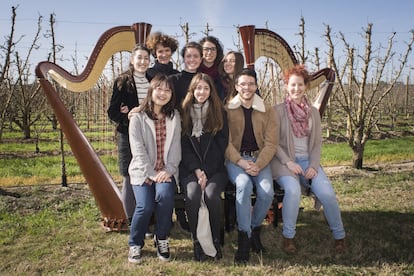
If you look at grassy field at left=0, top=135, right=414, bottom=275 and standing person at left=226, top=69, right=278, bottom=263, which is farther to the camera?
standing person at left=226, top=69, right=278, bottom=263

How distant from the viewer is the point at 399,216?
371 centimetres

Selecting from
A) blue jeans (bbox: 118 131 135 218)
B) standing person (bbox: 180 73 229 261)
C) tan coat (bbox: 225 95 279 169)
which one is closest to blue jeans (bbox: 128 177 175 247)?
standing person (bbox: 180 73 229 261)

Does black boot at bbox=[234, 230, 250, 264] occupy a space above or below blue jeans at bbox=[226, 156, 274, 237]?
below

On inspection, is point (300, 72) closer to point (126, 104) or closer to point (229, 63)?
point (229, 63)

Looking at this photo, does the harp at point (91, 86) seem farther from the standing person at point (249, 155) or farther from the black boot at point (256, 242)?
the black boot at point (256, 242)

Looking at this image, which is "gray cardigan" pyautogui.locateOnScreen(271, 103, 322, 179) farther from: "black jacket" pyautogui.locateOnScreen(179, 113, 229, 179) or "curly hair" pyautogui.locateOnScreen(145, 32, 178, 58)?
"curly hair" pyautogui.locateOnScreen(145, 32, 178, 58)

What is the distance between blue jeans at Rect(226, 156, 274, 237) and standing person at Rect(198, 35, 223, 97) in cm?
89

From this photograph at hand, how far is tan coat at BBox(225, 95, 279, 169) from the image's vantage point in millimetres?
2893

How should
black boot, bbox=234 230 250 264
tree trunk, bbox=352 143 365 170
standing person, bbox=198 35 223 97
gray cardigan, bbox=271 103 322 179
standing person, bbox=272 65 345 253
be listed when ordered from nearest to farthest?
1. black boot, bbox=234 230 250 264
2. standing person, bbox=272 65 345 253
3. gray cardigan, bbox=271 103 322 179
4. standing person, bbox=198 35 223 97
5. tree trunk, bbox=352 143 365 170

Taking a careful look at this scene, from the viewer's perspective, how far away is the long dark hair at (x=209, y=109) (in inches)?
109

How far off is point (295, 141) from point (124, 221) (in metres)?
1.71

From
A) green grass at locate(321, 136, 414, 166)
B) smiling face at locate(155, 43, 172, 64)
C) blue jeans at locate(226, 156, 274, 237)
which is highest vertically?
smiling face at locate(155, 43, 172, 64)

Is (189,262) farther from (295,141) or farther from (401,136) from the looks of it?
(401,136)

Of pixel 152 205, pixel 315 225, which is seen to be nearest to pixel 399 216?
pixel 315 225
